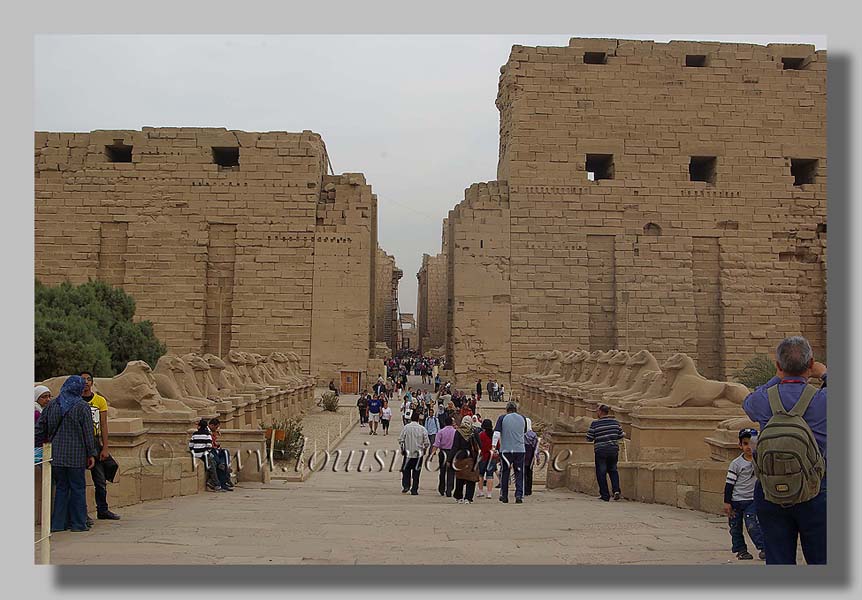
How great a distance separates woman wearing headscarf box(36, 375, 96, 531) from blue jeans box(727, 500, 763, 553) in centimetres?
405

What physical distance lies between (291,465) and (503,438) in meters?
4.11

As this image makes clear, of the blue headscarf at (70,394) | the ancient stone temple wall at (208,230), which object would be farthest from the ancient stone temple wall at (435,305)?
the blue headscarf at (70,394)

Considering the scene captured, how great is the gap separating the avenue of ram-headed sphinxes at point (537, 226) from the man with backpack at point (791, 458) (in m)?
20.2

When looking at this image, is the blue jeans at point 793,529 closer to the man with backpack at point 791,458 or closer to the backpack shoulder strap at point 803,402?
the man with backpack at point 791,458

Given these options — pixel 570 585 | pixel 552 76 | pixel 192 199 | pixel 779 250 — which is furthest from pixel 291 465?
pixel 779 250

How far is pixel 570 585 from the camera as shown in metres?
3.80

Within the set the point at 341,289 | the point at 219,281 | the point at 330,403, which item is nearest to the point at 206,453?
the point at 330,403

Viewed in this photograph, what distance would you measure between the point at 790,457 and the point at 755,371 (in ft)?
68.3

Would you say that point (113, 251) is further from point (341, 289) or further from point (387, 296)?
point (387, 296)

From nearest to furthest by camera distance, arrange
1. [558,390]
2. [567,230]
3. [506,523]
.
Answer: [506,523]
[558,390]
[567,230]

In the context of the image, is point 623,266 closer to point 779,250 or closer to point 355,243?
point 779,250

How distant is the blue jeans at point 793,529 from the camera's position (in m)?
3.48

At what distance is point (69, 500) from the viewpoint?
5.26 m

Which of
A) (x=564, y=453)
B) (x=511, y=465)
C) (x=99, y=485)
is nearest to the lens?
(x=99, y=485)
